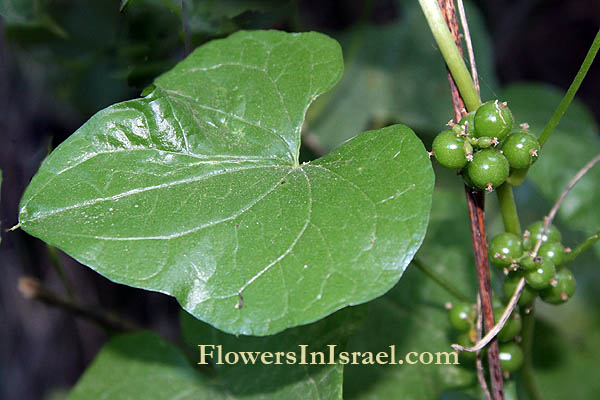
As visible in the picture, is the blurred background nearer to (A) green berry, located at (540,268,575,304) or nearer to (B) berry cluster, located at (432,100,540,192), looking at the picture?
(B) berry cluster, located at (432,100,540,192)

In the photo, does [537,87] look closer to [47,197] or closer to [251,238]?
[251,238]

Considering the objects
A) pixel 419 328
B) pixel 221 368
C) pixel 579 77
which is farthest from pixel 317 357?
pixel 579 77

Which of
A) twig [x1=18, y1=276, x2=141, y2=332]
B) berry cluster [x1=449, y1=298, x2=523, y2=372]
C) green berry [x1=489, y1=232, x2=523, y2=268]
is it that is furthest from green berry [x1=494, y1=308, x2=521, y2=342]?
twig [x1=18, y1=276, x2=141, y2=332]

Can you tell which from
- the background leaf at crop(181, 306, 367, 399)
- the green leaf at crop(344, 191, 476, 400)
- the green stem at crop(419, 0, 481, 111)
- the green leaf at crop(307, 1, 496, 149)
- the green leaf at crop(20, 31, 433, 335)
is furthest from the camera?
the green leaf at crop(307, 1, 496, 149)

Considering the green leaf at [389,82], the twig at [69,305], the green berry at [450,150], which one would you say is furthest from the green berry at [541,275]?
the green leaf at [389,82]

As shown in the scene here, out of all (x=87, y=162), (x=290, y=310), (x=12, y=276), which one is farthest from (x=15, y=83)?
(x=290, y=310)

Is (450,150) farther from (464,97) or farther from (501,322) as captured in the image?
(501,322)

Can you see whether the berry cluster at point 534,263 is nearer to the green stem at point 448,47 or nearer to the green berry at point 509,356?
the green berry at point 509,356
